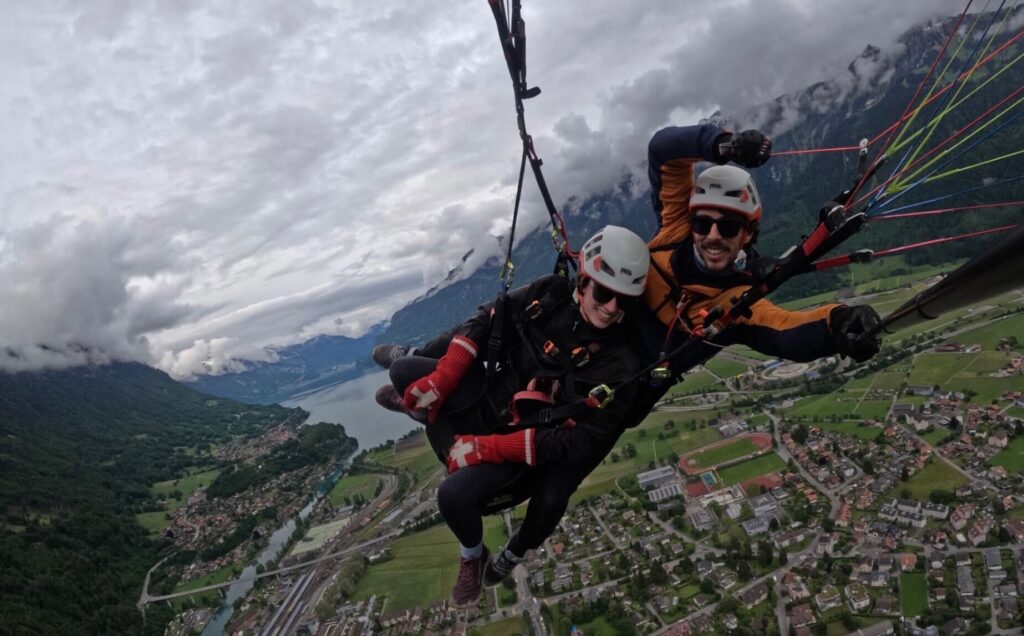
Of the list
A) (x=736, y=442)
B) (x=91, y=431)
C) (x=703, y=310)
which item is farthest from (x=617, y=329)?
(x=91, y=431)

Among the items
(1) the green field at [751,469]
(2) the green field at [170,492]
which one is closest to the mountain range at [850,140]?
(1) the green field at [751,469]

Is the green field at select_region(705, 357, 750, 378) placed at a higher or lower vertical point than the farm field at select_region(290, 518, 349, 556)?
→ lower

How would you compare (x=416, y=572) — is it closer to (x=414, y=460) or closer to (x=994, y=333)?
(x=414, y=460)

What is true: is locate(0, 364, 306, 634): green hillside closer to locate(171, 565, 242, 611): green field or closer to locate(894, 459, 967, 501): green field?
locate(171, 565, 242, 611): green field

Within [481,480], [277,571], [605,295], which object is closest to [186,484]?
[277,571]

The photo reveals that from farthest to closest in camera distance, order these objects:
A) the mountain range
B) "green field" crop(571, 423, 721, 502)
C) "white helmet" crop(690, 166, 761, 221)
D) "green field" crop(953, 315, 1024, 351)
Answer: the mountain range → "green field" crop(953, 315, 1024, 351) → "green field" crop(571, 423, 721, 502) → "white helmet" crop(690, 166, 761, 221)

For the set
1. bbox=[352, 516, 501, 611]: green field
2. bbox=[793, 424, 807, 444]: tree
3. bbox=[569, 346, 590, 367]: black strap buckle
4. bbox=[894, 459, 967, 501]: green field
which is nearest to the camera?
bbox=[569, 346, 590, 367]: black strap buckle

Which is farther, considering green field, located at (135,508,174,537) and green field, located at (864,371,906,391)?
green field, located at (135,508,174,537)


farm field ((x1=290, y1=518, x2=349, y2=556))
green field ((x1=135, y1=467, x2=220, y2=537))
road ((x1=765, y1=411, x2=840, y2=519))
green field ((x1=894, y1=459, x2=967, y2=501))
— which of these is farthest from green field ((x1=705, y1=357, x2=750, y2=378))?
green field ((x1=135, y1=467, x2=220, y2=537))
